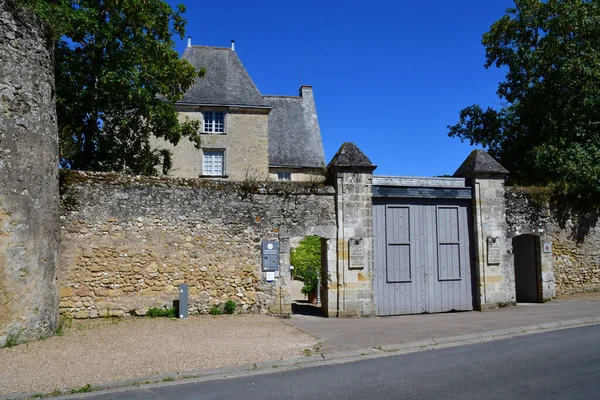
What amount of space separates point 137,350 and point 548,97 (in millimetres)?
14843

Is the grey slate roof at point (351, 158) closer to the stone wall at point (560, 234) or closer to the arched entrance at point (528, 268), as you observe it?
the stone wall at point (560, 234)

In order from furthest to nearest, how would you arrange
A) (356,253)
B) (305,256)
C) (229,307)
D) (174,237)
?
1. (305,256)
2. (356,253)
3. (229,307)
4. (174,237)

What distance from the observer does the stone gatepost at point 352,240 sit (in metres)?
10.3

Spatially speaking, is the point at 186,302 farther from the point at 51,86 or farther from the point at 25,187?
the point at 51,86

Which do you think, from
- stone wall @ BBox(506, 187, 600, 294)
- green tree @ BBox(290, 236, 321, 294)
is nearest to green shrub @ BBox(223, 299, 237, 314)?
stone wall @ BBox(506, 187, 600, 294)

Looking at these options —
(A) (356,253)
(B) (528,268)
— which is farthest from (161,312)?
(B) (528,268)

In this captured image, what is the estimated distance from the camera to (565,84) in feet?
51.0

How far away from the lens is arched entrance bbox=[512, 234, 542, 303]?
39.7 feet

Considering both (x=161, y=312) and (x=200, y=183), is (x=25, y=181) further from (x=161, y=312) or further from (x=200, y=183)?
(x=161, y=312)

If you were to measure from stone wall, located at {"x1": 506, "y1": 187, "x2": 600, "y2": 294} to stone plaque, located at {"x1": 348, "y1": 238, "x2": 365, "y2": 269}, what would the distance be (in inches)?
153

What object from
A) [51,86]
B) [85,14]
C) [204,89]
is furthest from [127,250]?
[204,89]

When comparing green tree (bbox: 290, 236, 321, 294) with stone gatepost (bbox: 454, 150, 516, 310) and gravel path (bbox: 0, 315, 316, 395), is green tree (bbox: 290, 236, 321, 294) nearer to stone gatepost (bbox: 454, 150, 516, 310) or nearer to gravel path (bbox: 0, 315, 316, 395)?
stone gatepost (bbox: 454, 150, 516, 310)

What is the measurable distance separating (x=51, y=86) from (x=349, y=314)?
277 inches

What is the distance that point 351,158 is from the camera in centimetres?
1059
